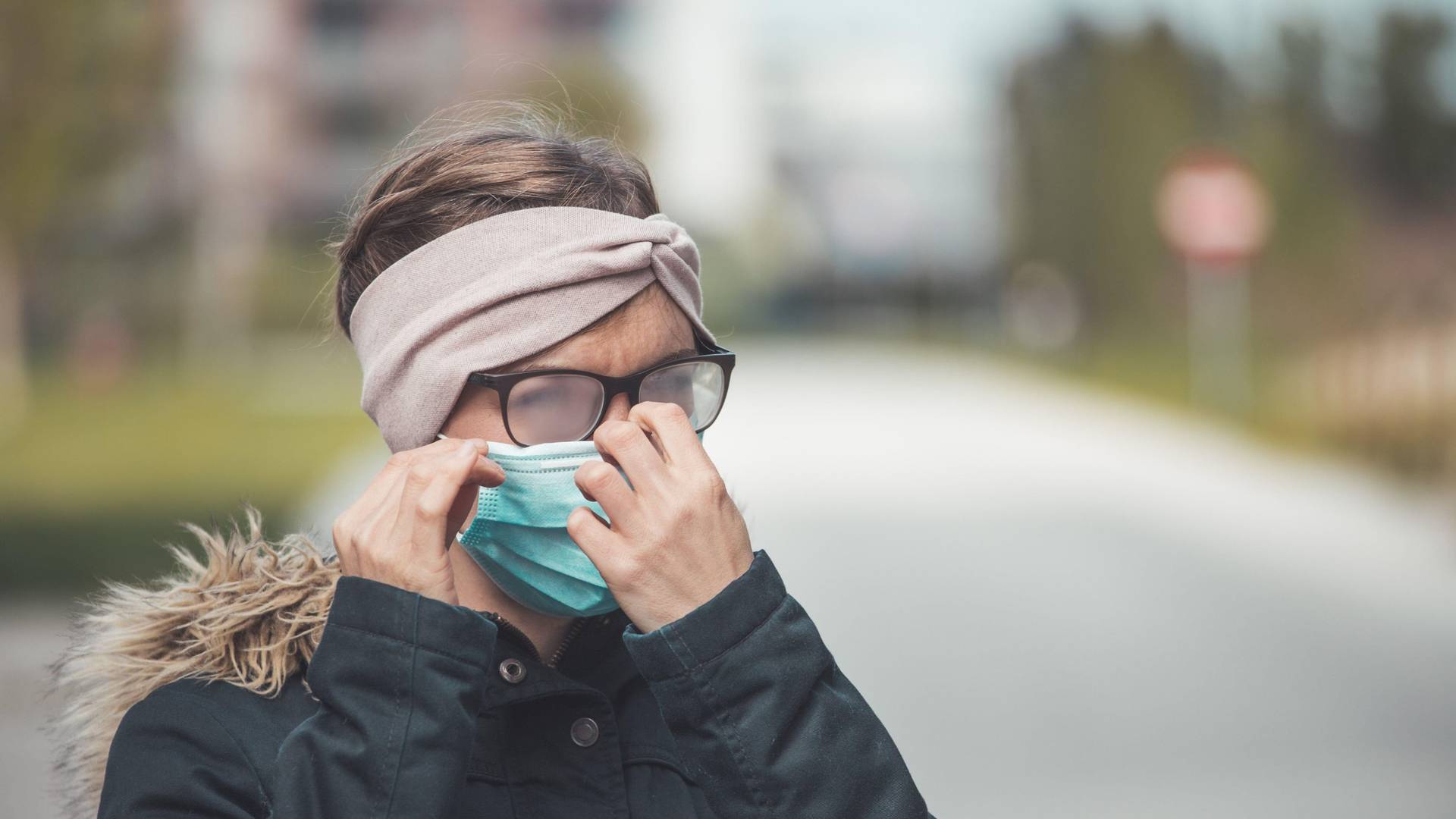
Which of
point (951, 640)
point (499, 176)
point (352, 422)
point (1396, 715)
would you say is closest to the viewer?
point (499, 176)

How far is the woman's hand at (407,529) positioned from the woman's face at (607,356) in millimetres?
299

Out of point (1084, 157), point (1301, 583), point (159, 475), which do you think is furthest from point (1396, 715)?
point (1084, 157)

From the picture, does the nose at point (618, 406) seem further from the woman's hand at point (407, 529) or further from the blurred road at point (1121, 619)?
the blurred road at point (1121, 619)

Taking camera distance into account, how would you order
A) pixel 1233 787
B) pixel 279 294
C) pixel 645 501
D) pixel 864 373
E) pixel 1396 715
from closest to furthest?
pixel 645 501, pixel 1233 787, pixel 1396 715, pixel 864 373, pixel 279 294

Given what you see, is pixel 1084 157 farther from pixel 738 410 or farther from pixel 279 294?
pixel 279 294

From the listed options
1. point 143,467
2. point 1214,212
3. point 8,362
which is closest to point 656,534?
point 143,467

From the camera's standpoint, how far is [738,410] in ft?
81.1

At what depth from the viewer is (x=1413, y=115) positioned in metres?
47.5

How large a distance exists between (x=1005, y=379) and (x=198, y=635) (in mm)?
32068

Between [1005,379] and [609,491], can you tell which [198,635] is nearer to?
[609,491]

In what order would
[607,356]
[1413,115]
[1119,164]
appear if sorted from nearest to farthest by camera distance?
[607,356]
[1119,164]
[1413,115]

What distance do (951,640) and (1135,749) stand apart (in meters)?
2.06

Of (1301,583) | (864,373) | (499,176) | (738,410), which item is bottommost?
Result: (864,373)

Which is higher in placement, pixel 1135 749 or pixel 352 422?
pixel 1135 749
